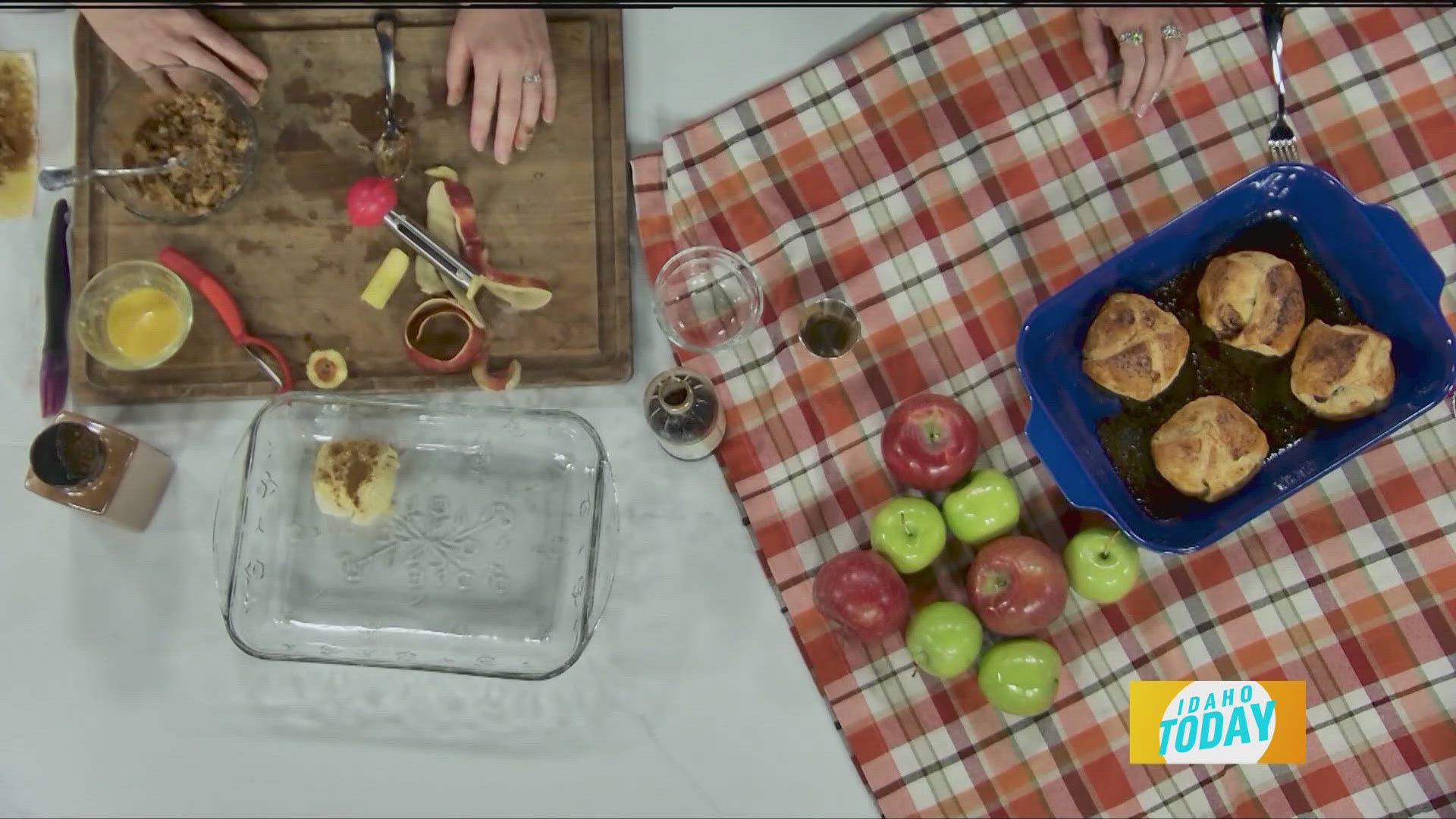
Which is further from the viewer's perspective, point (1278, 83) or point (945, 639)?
point (1278, 83)

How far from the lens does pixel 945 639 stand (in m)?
1.03

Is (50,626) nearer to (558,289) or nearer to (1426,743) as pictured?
(558,289)

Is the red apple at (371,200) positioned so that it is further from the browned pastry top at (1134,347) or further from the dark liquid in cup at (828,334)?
the browned pastry top at (1134,347)

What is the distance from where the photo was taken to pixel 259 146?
1.13 metres

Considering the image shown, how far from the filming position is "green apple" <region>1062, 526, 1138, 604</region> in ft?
3.40

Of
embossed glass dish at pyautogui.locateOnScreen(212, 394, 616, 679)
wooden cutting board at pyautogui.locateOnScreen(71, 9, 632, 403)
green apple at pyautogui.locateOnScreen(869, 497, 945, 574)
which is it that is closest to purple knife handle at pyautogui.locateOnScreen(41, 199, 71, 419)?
wooden cutting board at pyautogui.locateOnScreen(71, 9, 632, 403)

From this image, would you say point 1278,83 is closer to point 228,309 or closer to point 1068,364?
point 1068,364

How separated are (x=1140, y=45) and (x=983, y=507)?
608mm

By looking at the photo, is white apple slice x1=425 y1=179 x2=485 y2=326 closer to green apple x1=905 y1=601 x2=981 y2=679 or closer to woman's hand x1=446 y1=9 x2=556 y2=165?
woman's hand x1=446 y1=9 x2=556 y2=165

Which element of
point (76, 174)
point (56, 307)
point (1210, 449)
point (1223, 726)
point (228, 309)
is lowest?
point (1223, 726)

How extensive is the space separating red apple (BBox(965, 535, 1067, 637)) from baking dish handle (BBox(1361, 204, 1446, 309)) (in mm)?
518

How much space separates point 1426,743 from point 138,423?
1600 mm

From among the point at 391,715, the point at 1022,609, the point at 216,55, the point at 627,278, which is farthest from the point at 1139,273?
the point at 216,55

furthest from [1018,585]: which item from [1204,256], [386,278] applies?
[386,278]
